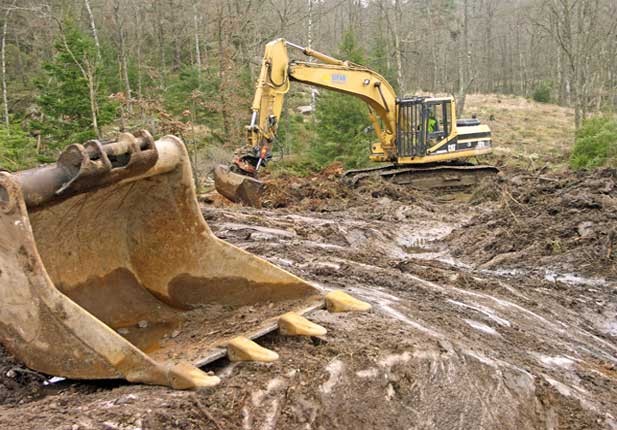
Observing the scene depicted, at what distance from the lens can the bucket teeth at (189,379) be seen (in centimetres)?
288

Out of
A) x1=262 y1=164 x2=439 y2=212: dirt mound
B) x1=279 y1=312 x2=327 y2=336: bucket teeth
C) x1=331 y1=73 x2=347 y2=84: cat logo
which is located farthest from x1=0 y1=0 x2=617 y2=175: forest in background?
x1=279 y1=312 x2=327 y2=336: bucket teeth

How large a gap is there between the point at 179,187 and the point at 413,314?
6.02 ft

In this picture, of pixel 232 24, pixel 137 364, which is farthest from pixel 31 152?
pixel 137 364

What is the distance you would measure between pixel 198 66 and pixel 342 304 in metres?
22.5

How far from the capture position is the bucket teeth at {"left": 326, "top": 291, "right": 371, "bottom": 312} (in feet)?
13.0

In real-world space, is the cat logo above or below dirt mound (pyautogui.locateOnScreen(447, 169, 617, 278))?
above

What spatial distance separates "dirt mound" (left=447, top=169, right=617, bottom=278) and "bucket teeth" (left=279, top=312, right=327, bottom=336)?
503cm

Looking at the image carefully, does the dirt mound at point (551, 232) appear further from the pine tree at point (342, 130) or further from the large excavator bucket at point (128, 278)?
the pine tree at point (342, 130)

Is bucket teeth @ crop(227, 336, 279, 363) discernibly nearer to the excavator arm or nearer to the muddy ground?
the muddy ground

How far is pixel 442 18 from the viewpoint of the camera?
1581 inches

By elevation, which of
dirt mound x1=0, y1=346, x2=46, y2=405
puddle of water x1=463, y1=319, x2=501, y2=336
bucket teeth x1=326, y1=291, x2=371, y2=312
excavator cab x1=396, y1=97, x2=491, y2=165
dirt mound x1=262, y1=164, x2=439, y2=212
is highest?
excavator cab x1=396, y1=97, x2=491, y2=165

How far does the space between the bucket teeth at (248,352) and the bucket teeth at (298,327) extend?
261mm

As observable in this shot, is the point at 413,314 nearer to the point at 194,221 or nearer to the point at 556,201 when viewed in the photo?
the point at 194,221

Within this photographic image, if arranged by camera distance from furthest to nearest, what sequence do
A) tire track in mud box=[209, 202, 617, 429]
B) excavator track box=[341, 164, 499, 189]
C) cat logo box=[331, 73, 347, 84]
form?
1. excavator track box=[341, 164, 499, 189]
2. cat logo box=[331, 73, 347, 84]
3. tire track in mud box=[209, 202, 617, 429]
